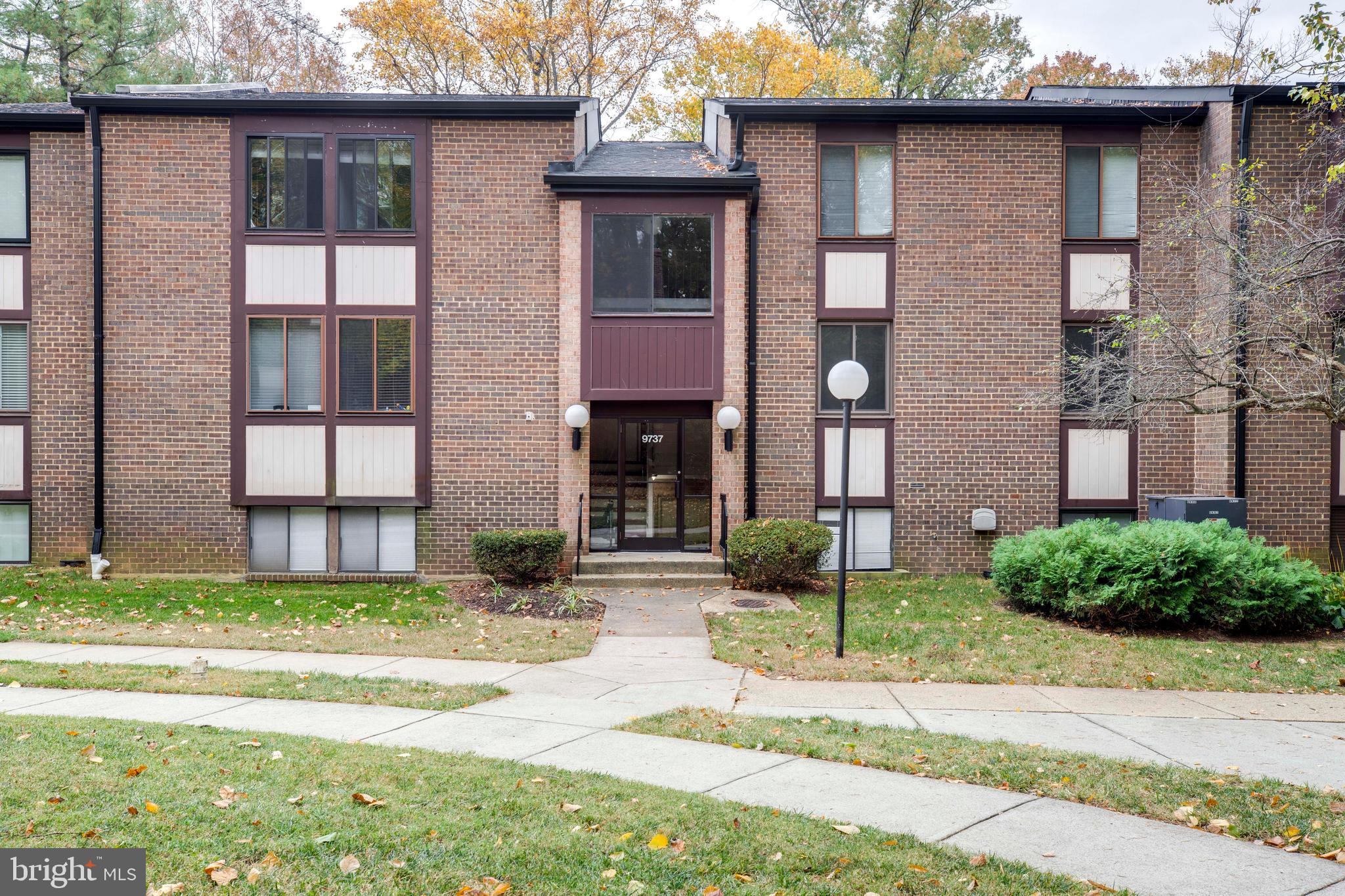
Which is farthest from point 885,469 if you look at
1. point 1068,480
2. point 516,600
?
point 516,600

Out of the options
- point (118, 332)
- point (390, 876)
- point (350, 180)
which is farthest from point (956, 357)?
point (118, 332)

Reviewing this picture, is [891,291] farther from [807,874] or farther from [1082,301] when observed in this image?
[807,874]

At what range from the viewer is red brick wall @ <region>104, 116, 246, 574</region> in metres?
13.4

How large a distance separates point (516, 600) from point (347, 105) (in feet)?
26.2

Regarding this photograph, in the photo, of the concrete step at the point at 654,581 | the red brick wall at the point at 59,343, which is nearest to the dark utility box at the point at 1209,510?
the concrete step at the point at 654,581

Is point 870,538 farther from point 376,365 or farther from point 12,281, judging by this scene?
point 12,281

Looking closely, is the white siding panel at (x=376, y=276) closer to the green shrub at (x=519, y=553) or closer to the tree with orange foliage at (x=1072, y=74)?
the green shrub at (x=519, y=553)

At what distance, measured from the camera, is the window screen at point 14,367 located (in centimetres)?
1383

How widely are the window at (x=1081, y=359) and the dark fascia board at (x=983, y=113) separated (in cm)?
328

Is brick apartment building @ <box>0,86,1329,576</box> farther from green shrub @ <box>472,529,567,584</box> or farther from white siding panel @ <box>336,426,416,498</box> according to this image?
green shrub @ <box>472,529,567,584</box>

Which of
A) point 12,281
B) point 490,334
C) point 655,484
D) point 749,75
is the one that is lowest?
point 655,484

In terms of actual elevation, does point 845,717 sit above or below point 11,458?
below

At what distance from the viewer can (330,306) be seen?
531 inches

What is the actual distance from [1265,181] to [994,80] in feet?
50.3
